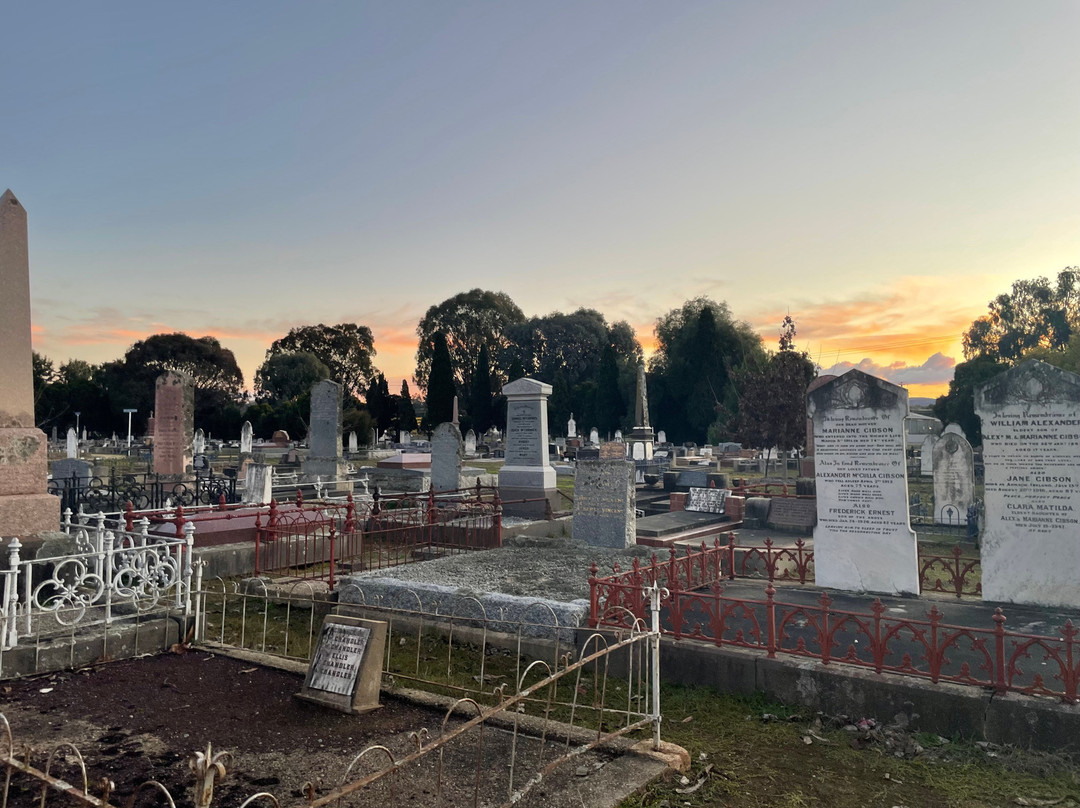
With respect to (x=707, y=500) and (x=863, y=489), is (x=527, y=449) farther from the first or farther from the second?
(x=863, y=489)

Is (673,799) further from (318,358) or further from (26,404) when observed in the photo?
(318,358)

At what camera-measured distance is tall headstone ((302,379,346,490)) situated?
2244cm

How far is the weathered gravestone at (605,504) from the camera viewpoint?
12164 millimetres

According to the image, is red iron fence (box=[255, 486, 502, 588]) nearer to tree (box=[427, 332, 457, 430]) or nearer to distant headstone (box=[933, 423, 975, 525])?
distant headstone (box=[933, 423, 975, 525])

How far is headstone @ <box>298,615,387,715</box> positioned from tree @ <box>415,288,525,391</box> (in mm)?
65627

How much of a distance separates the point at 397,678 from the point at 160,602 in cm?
309

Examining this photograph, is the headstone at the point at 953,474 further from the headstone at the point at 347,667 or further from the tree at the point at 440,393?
the tree at the point at 440,393

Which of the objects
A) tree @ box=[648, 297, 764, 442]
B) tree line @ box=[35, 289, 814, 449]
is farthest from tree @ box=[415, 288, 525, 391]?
tree @ box=[648, 297, 764, 442]

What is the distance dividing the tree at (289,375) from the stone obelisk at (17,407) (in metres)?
66.2

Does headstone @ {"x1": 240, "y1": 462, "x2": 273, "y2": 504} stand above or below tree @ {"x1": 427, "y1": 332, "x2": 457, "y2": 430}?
below

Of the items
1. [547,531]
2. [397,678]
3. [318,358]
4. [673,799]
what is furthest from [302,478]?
[318,358]

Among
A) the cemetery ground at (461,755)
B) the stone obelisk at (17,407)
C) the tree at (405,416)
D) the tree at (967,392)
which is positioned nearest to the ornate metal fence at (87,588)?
the stone obelisk at (17,407)

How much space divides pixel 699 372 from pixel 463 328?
2663cm

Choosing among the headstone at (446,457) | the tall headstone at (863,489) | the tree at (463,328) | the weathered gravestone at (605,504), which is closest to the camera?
the tall headstone at (863,489)
